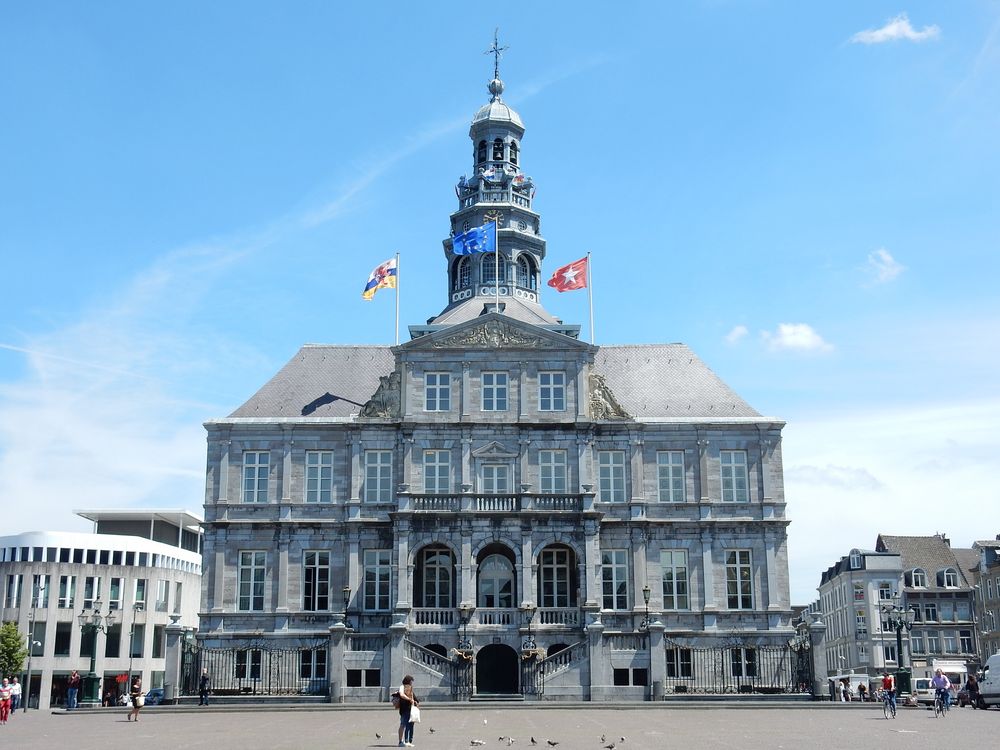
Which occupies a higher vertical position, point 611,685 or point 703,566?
point 703,566

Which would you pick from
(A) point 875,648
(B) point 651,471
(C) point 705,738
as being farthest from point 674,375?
(A) point 875,648

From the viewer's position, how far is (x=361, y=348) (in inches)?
2466

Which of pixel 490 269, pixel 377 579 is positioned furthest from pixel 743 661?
pixel 490 269

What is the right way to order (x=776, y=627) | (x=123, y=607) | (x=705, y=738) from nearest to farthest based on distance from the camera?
(x=705, y=738) < (x=776, y=627) < (x=123, y=607)

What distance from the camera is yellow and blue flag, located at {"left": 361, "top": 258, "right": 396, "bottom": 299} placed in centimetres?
5766

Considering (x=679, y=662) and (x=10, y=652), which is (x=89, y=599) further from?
(x=679, y=662)

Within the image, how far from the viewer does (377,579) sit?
54.9m

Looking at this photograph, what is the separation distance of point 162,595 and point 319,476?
41.0 metres

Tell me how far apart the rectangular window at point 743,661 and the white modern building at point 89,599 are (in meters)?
45.8

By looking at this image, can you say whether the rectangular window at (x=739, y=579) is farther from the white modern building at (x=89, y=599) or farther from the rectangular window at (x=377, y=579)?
the white modern building at (x=89, y=599)

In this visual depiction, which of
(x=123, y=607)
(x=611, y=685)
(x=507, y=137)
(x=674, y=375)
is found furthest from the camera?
(x=123, y=607)

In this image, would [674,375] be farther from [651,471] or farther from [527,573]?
[527,573]

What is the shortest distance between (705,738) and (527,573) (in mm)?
25944

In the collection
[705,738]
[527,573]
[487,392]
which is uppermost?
[487,392]
